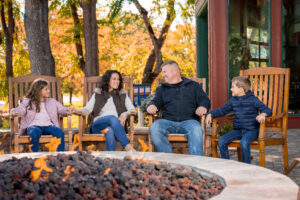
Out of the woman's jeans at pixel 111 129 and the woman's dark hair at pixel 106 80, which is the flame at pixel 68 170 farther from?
the woman's dark hair at pixel 106 80

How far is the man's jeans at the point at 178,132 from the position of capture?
370 cm

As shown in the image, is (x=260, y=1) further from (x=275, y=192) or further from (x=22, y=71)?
(x=22, y=71)

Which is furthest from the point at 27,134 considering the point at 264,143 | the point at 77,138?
the point at 264,143

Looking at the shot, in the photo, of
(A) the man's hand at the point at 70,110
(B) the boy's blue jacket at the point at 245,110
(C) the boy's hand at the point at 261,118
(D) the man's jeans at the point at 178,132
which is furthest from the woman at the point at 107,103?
(C) the boy's hand at the point at 261,118

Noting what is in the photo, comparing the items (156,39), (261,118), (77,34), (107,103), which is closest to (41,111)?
(107,103)

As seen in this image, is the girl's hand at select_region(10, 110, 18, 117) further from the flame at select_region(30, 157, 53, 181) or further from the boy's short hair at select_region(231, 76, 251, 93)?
the boy's short hair at select_region(231, 76, 251, 93)

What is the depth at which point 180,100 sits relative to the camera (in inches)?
159

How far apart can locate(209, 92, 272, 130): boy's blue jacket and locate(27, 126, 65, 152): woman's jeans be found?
59.9 inches

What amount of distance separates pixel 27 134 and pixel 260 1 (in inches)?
215

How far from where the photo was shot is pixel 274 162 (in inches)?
176

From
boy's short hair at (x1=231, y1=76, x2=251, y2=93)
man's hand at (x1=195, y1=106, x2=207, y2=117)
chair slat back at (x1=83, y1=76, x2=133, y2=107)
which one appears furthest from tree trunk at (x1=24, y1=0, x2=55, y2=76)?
boy's short hair at (x1=231, y1=76, x2=251, y2=93)

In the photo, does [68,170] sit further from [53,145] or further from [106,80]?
[106,80]

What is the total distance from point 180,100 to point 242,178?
217 cm

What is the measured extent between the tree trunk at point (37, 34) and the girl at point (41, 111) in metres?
1.44
